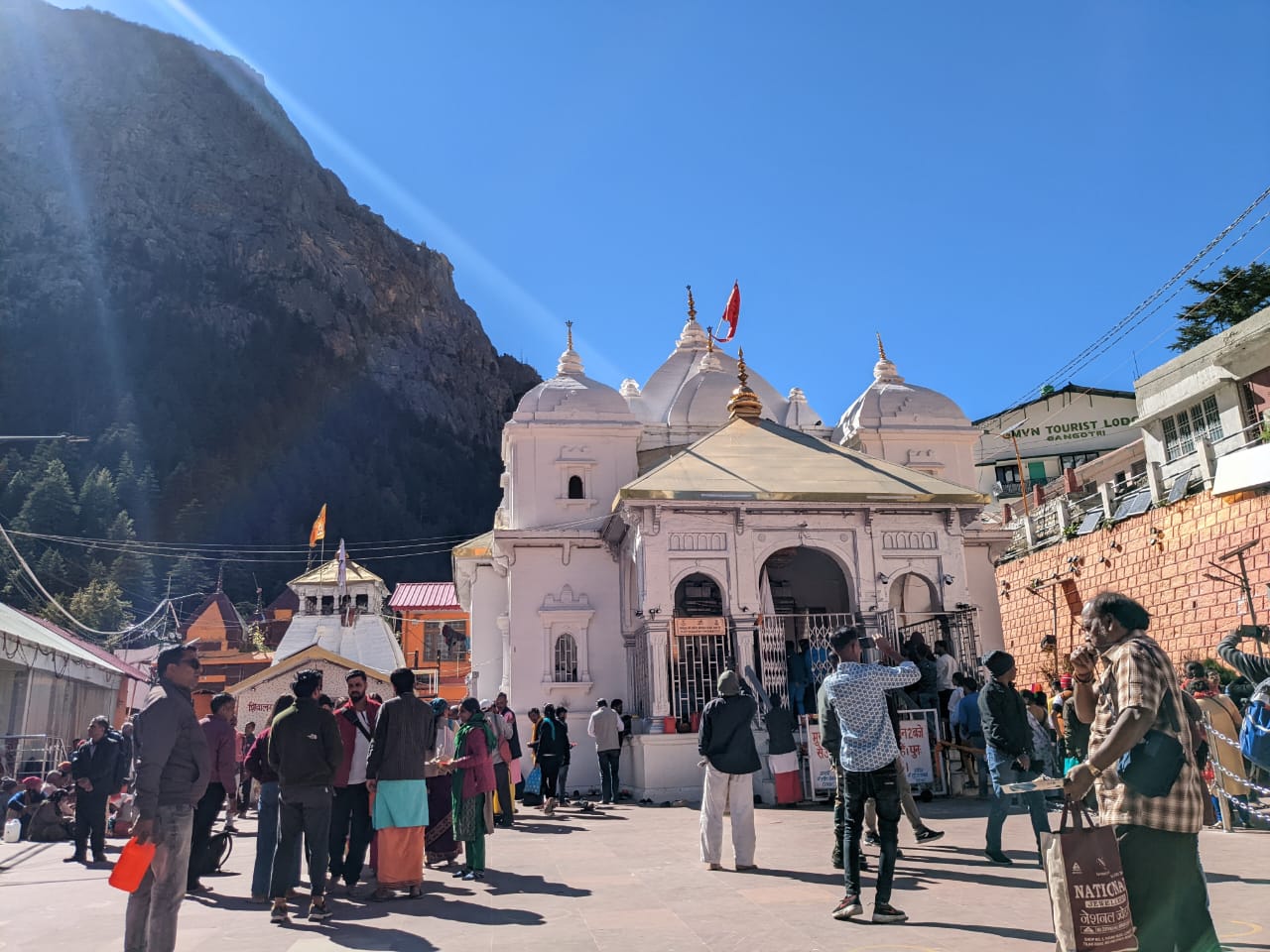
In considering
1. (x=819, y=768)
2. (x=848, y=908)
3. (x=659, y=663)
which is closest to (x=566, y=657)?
(x=659, y=663)

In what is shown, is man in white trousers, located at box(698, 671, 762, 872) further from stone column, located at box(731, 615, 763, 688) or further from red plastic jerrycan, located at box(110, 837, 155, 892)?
stone column, located at box(731, 615, 763, 688)

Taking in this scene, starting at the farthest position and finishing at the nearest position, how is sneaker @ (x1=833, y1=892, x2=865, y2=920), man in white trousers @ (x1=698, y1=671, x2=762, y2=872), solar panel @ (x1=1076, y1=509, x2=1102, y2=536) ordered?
solar panel @ (x1=1076, y1=509, x2=1102, y2=536) < man in white trousers @ (x1=698, y1=671, x2=762, y2=872) < sneaker @ (x1=833, y1=892, x2=865, y2=920)

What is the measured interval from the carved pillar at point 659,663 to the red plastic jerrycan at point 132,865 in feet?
38.3

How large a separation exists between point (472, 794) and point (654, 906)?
2.18 metres

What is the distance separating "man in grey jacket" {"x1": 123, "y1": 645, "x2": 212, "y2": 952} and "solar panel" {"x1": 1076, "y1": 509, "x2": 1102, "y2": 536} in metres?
23.4

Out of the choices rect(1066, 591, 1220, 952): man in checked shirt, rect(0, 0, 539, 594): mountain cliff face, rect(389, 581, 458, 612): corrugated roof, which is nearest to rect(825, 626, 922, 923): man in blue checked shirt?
rect(1066, 591, 1220, 952): man in checked shirt

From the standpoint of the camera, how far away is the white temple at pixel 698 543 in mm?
16688

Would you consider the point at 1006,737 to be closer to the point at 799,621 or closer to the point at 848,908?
the point at 848,908

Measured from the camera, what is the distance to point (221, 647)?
156 ft

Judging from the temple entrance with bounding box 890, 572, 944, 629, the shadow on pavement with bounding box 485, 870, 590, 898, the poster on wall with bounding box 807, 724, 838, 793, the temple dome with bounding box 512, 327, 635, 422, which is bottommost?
the shadow on pavement with bounding box 485, 870, 590, 898

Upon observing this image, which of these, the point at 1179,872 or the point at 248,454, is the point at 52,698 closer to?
the point at 1179,872

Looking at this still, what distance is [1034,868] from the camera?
293 inches

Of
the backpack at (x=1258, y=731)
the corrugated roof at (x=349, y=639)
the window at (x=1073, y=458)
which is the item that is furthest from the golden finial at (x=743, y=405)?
the window at (x=1073, y=458)

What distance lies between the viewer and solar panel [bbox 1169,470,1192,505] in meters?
20.6
